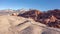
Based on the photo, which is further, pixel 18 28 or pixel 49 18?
pixel 49 18

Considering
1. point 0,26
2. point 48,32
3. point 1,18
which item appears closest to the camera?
point 48,32

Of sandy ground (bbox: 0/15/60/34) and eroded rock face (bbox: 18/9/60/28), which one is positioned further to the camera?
eroded rock face (bbox: 18/9/60/28)

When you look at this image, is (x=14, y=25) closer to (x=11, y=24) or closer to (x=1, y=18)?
(x=11, y=24)

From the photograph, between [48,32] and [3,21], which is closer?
[48,32]

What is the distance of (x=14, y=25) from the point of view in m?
10.8

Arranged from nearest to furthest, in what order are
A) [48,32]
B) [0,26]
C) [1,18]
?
[48,32], [0,26], [1,18]

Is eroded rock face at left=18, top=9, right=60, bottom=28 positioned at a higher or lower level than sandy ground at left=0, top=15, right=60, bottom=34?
lower

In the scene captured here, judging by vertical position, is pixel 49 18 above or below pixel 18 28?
below

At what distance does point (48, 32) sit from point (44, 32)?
28 centimetres

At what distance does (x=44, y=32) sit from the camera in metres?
9.39

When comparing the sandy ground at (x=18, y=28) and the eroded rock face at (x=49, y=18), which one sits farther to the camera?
the eroded rock face at (x=49, y=18)

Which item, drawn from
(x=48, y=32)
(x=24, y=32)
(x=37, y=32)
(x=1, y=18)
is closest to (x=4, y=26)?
(x=1, y=18)

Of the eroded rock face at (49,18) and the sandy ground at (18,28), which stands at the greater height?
the sandy ground at (18,28)

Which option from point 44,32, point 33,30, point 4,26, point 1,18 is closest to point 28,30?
point 33,30
